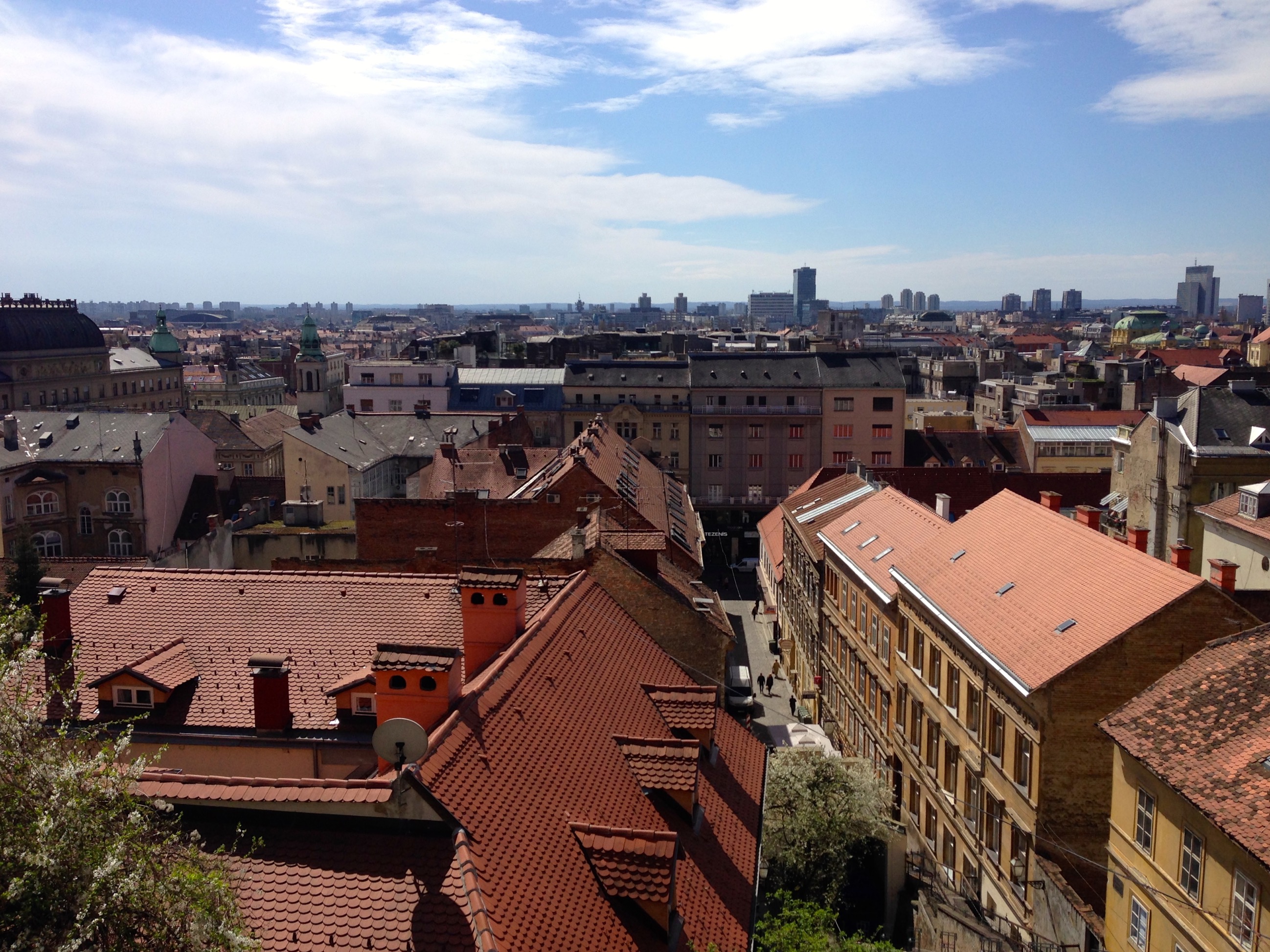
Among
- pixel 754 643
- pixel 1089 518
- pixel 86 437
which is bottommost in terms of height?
pixel 754 643

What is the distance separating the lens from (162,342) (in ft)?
548

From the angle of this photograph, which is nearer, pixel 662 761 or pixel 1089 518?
pixel 662 761

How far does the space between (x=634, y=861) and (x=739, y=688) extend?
2945 cm

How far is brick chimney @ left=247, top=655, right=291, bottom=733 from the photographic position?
20.7 metres

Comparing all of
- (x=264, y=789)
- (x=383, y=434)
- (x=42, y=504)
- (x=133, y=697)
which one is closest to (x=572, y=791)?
(x=264, y=789)

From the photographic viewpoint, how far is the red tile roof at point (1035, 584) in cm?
2492

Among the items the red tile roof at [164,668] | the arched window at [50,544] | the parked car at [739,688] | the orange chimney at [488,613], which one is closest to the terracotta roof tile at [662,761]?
the orange chimney at [488,613]

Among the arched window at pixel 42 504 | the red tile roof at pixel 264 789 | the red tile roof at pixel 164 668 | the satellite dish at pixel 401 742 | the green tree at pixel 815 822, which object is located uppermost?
the satellite dish at pixel 401 742

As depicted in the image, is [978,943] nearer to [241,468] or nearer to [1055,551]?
[1055,551]

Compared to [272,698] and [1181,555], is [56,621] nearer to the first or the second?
[272,698]

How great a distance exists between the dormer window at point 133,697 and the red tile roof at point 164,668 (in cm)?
30

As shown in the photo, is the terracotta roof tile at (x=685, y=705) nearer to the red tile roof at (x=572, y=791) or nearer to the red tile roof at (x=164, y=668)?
the red tile roof at (x=572, y=791)

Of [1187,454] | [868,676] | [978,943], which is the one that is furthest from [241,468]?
[978,943]

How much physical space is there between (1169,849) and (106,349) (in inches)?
5918
